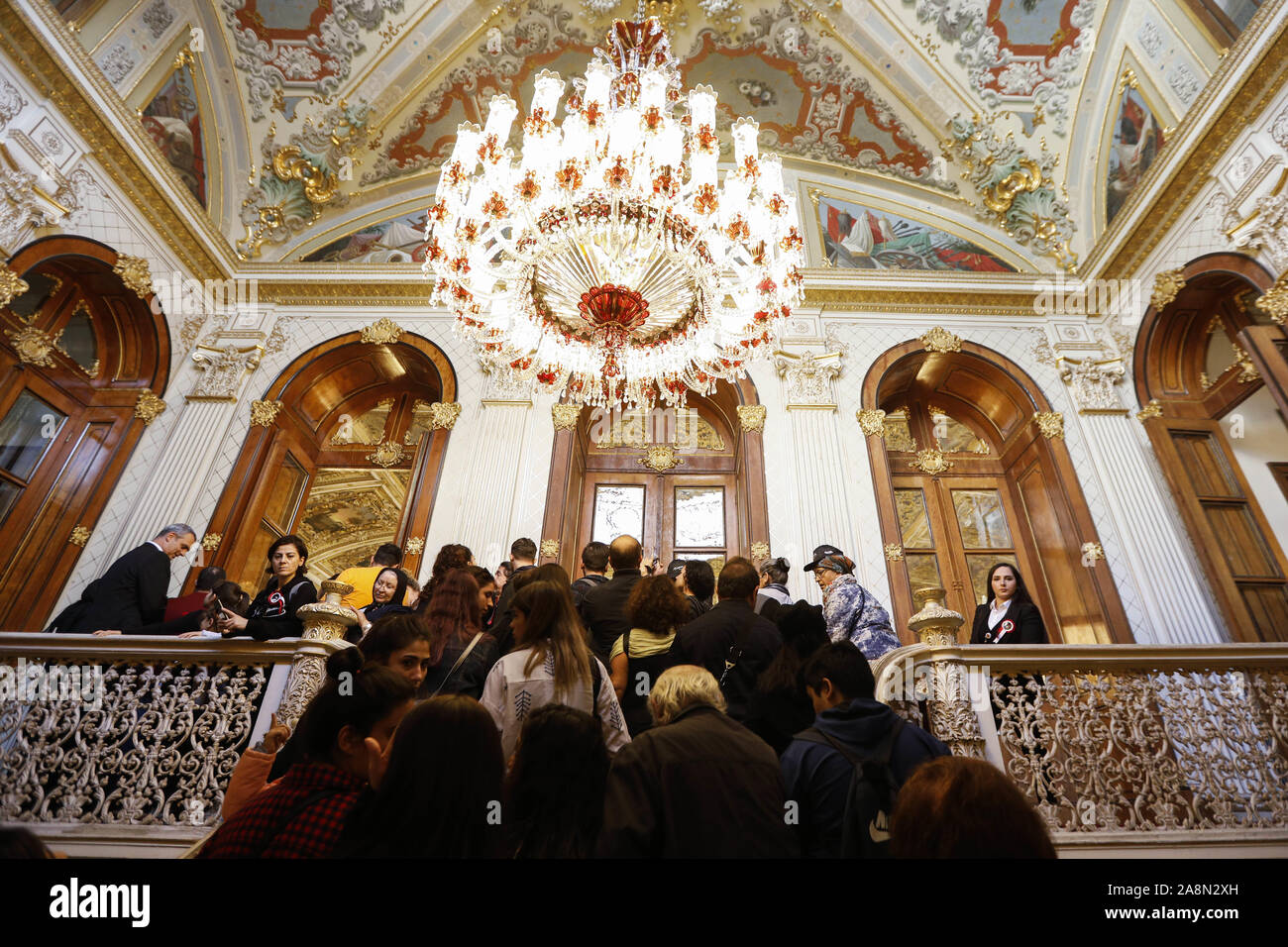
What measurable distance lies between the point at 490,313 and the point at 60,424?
5.30 metres

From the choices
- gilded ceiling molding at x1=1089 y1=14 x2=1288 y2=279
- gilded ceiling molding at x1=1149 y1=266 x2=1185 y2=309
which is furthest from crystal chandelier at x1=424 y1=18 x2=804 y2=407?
gilded ceiling molding at x1=1149 y1=266 x2=1185 y2=309

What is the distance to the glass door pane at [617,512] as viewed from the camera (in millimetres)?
8320

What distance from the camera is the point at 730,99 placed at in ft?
31.2

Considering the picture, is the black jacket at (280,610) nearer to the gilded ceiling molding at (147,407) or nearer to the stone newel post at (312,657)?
the stone newel post at (312,657)

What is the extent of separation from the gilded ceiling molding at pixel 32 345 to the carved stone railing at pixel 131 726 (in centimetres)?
445

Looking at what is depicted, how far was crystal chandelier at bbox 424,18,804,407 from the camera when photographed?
4.99 m

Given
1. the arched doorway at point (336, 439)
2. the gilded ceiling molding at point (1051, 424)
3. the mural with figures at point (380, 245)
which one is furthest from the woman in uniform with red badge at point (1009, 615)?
the mural with figures at point (380, 245)

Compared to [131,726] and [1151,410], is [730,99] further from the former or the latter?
[131,726]

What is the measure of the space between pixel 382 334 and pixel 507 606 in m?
6.48

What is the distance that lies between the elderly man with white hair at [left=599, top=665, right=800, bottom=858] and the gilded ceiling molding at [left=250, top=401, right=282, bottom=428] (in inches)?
304
